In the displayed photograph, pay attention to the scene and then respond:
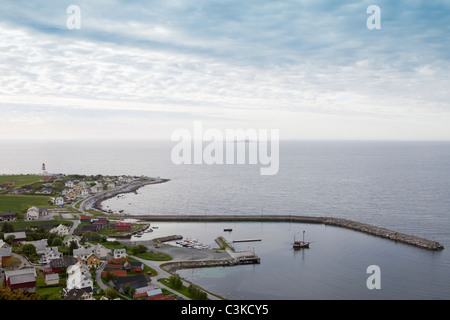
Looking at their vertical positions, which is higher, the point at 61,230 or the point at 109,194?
the point at 109,194

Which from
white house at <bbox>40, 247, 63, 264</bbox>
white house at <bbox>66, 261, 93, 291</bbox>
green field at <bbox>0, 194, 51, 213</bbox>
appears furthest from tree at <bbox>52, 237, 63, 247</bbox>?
green field at <bbox>0, 194, 51, 213</bbox>

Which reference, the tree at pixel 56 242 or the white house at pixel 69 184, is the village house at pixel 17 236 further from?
the white house at pixel 69 184

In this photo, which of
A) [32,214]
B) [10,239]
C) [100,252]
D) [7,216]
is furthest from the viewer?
[32,214]

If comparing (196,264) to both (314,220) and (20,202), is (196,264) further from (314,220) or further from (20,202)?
(20,202)

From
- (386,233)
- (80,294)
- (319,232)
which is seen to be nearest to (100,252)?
(80,294)

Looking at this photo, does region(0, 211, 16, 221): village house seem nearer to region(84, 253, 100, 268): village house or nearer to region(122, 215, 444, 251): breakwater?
region(122, 215, 444, 251): breakwater
